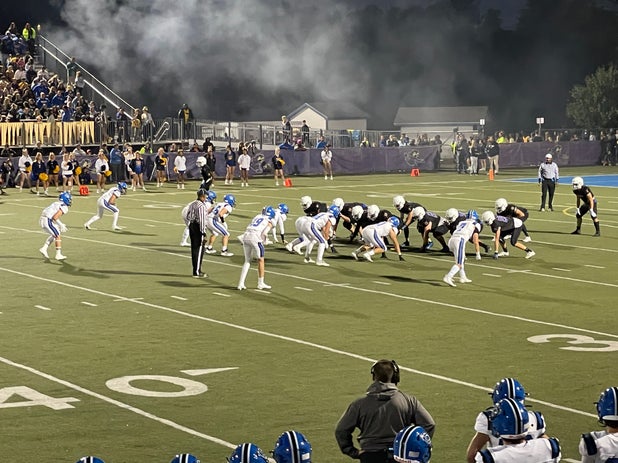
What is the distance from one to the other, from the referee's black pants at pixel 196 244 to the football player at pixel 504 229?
5824 millimetres

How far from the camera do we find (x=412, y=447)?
626 cm

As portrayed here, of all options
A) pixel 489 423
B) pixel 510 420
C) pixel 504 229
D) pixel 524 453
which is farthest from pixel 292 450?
pixel 504 229

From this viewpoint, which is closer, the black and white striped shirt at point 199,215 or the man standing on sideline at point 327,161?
the black and white striped shirt at point 199,215

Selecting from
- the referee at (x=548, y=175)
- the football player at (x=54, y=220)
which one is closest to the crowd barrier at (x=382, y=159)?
the referee at (x=548, y=175)

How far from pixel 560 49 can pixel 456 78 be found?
322 inches

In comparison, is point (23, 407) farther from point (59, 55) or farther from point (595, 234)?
point (59, 55)

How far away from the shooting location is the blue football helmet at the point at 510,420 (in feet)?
21.2

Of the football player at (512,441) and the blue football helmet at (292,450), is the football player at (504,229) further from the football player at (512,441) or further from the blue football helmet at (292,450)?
the blue football helmet at (292,450)

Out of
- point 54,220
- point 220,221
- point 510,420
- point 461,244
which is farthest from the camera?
point 220,221

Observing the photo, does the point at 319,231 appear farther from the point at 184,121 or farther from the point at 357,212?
the point at 184,121

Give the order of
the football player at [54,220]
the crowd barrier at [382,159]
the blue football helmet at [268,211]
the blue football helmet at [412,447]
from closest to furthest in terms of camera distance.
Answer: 1. the blue football helmet at [412,447]
2. the blue football helmet at [268,211]
3. the football player at [54,220]
4. the crowd barrier at [382,159]

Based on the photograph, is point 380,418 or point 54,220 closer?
point 380,418

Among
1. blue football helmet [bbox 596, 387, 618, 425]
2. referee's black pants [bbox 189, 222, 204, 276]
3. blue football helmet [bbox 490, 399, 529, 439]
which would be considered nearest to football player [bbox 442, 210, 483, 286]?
referee's black pants [bbox 189, 222, 204, 276]

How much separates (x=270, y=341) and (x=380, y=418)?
7645 millimetres
